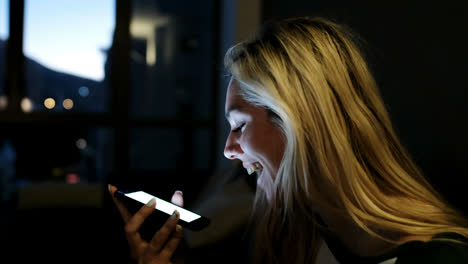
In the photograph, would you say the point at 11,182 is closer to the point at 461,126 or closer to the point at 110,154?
the point at 110,154

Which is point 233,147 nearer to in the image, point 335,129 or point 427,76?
point 335,129

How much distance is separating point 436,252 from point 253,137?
426 millimetres

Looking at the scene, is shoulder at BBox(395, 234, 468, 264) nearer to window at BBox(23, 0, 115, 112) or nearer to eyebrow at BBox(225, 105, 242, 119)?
eyebrow at BBox(225, 105, 242, 119)

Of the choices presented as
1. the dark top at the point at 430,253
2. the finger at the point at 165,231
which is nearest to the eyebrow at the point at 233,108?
the finger at the point at 165,231

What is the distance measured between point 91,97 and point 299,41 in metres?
2.64

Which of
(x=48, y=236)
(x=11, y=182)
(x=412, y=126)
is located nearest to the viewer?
(x=412, y=126)

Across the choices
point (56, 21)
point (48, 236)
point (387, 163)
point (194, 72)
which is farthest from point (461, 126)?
point (56, 21)

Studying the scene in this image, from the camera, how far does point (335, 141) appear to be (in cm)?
78

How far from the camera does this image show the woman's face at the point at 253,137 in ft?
2.85

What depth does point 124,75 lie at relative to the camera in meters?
3.12

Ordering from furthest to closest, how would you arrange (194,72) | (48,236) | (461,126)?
(194,72) → (48,236) → (461,126)

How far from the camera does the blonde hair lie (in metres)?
0.78

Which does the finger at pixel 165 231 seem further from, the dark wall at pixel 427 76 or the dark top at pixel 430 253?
the dark wall at pixel 427 76

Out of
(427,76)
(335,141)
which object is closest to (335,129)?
(335,141)
